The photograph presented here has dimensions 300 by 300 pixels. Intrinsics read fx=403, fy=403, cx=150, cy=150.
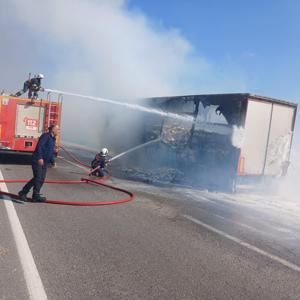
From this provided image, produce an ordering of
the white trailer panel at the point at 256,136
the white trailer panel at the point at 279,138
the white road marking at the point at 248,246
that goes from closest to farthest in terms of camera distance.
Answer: the white road marking at the point at 248,246, the white trailer panel at the point at 256,136, the white trailer panel at the point at 279,138

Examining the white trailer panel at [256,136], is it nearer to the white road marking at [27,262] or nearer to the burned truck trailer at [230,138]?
the burned truck trailer at [230,138]

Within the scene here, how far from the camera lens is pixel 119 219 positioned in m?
7.02

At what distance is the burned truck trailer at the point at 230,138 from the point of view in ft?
38.4

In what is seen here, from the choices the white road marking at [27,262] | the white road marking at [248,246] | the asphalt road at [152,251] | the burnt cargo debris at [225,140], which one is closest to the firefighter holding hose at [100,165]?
the burnt cargo debris at [225,140]

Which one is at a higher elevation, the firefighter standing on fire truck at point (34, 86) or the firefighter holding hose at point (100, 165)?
the firefighter standing on fire truck at point (34, 86)

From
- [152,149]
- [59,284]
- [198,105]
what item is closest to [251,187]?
[198,105]

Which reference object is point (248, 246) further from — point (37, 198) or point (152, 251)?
point (37, 198)

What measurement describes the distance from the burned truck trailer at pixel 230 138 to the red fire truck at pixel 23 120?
174 inches

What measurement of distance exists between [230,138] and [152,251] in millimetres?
7046

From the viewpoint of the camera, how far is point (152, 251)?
5.34 metres

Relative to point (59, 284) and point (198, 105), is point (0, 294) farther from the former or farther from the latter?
point (198, 105)

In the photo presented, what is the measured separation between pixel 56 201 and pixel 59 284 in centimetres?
409

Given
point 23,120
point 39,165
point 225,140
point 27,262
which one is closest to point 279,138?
point 225,140

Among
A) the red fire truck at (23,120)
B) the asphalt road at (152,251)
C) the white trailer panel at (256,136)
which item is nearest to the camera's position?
the asphalt road at (152,251)
